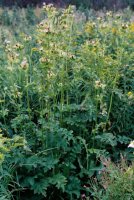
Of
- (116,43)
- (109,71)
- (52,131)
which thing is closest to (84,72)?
(109,71)

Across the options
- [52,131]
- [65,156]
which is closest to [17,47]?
[52,131]

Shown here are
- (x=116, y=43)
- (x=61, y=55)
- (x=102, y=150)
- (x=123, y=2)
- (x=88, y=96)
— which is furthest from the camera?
(x=123, y=2)

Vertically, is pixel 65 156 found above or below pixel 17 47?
below

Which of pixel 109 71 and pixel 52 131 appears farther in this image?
pixel 109 71

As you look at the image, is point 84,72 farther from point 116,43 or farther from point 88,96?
point 116,43

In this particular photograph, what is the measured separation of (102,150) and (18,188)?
731 millimetres

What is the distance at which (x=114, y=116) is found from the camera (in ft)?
11.2

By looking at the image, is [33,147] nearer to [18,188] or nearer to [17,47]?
[18,188]

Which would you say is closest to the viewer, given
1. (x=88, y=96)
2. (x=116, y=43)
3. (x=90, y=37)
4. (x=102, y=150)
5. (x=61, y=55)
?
(x=61, y=55)

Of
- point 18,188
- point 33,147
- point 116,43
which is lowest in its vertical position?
point 18,188

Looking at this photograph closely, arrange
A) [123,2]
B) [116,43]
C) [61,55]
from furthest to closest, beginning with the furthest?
[123,2] < [116,43] < [61,55]

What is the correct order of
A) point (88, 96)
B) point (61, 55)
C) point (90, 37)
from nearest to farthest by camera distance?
point (61, 55)
point (88, 96)
point (90, 37)

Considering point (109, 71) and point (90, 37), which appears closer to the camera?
point (109, 71)

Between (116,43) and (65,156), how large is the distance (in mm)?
1718
